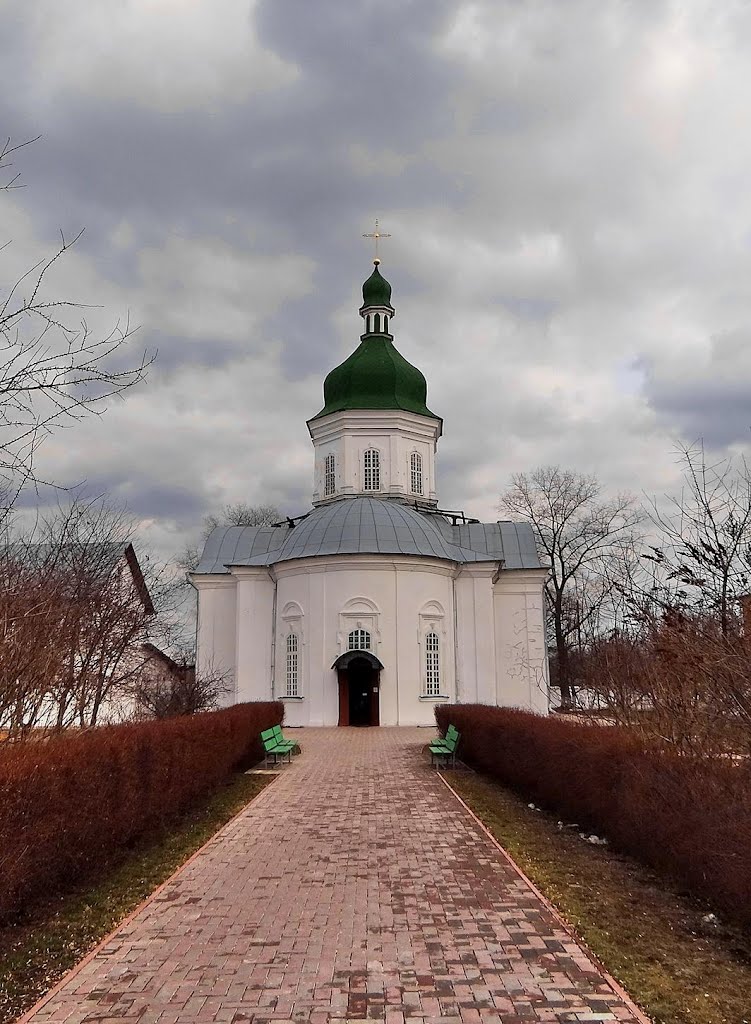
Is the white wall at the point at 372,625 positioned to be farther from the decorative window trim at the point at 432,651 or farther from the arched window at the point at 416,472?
the arched window at the point at 416,472

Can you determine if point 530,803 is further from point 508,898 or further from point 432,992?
point 432,992

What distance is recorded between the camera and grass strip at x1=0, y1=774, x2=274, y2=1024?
5263 mm

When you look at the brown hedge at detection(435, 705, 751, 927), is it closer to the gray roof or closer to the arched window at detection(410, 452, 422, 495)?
A: the gray roof

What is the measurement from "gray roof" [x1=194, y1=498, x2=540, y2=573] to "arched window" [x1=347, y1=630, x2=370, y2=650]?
2650mm

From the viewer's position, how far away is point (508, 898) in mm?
6934

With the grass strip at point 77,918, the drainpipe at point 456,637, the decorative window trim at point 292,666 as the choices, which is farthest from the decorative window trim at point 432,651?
the grass strip at point 77,918

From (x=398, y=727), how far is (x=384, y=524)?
7025 millimetres

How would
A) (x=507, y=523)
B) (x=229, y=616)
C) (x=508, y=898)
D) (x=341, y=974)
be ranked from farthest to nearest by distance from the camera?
(x=507, y=523) → (x=229, y=616) → (x=508, y=898) → (x=341, y=974)

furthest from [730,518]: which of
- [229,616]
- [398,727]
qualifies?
[229,616]

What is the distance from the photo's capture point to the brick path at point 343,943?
15.6 ft

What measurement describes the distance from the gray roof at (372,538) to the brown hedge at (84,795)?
16712 millimetres

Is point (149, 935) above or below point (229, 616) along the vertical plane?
below

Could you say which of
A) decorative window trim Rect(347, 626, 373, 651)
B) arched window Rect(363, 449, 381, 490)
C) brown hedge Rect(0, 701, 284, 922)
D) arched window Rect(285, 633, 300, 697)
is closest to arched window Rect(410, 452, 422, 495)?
arched window Rect(363, 449, 381, 490)

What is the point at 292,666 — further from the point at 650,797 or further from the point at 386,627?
the point at 650,797
